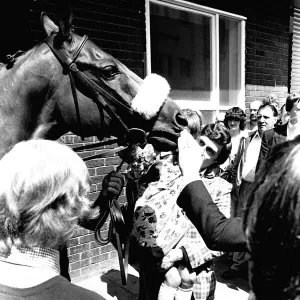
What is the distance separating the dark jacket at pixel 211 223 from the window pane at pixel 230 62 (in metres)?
4.07

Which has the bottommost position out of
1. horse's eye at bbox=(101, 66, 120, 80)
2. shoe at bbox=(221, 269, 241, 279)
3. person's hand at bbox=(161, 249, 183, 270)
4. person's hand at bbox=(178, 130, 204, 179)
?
shoe at bbox=(221, 269, 241, 279)

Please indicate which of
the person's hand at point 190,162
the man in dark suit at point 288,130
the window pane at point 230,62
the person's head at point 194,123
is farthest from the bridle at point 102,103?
the window pane at point 230,62

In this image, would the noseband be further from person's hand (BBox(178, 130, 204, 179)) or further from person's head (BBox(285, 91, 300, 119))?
person's head (BBox(285, 91, 300, 119))

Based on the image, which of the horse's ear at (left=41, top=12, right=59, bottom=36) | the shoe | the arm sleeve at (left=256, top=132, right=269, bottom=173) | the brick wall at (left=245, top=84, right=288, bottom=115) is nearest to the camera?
the horse's ear at (left=41, top=12, right=59, bottom=36)

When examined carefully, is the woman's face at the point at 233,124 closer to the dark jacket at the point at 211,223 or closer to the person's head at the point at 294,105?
the person's head at the point at 294,105

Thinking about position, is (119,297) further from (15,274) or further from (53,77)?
(15,274)

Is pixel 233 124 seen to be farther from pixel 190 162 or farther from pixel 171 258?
pixel 190 162

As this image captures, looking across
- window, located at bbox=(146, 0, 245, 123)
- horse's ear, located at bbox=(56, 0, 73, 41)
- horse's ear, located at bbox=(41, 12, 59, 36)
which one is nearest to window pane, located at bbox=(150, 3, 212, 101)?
window, located at bbox=(146, 0, 245, 123)

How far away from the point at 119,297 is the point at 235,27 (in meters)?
4.27

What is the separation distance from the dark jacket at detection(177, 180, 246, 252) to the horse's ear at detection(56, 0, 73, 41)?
1.09m

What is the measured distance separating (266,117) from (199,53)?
5.46ft

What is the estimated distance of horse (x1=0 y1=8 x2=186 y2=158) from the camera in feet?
6.08

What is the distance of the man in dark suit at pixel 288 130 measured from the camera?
134 inches

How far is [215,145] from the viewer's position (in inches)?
115
